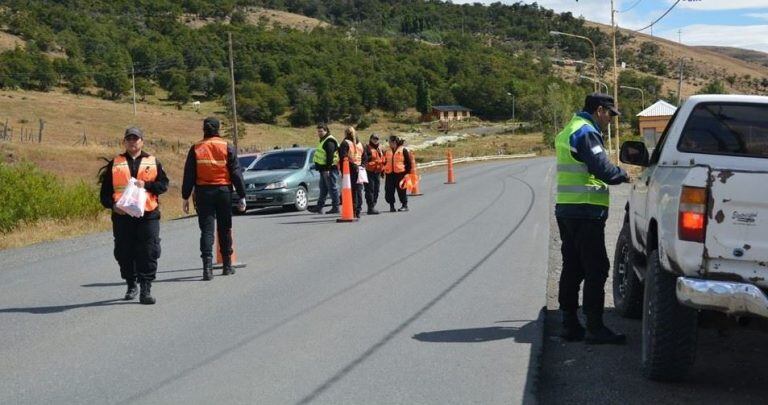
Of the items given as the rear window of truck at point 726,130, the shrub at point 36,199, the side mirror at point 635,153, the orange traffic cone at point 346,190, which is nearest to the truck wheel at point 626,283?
the side mirror at point 635,153

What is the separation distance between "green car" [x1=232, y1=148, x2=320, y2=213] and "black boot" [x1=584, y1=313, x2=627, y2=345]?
1421 cm

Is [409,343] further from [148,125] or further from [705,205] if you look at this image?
[148,125]

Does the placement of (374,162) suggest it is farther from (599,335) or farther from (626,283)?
(599,335)

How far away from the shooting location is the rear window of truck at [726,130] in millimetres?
6430

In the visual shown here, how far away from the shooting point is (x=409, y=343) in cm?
761

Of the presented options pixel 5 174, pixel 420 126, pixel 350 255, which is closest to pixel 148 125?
pixel 420 126

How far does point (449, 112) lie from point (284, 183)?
409 ft

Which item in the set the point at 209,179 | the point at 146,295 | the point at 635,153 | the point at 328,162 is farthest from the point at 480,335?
the point at 328,162

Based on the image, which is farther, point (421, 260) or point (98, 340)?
→ point (421, 260)

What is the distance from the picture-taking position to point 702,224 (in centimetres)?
556

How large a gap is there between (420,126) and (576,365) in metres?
123

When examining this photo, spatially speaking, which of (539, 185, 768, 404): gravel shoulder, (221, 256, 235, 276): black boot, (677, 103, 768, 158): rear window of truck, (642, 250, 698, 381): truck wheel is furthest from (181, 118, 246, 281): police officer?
(642, 250, 698, 381): truck wheel

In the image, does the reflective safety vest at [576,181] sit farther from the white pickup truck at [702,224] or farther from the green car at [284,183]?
the green car at [284,183]

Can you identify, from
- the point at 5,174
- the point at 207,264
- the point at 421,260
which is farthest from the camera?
the point at 5,174
